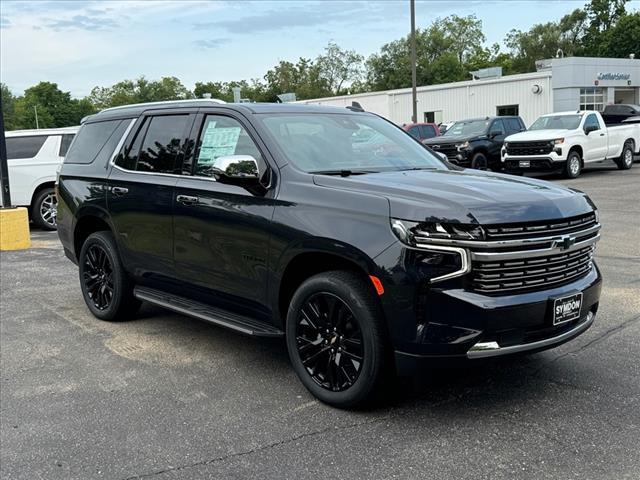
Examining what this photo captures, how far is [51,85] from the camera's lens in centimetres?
12375

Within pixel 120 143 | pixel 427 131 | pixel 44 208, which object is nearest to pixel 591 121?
pixel 427 131

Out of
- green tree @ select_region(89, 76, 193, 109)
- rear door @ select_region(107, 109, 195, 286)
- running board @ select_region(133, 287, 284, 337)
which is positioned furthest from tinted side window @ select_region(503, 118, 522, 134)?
green tree @ select_region(89, 76, 193, 109)

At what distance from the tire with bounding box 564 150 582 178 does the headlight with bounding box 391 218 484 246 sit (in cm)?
1644

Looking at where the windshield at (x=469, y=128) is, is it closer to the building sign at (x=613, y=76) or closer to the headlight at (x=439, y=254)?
the headlight at (x=439, y=254)

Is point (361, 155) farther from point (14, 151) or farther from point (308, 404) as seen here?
point (14, 151)

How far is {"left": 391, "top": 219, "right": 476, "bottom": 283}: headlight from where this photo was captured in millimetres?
3576

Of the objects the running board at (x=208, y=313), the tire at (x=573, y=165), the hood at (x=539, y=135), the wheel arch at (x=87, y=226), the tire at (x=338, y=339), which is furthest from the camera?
the tire at (x=573, y=165)

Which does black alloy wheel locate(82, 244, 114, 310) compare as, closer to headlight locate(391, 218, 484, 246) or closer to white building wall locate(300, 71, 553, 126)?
headlight locate(391, 218, 484, 246)

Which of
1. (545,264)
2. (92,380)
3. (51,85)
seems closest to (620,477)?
(545,264)

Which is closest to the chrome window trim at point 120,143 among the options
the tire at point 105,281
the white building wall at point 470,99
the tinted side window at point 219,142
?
the tire at point 105,281

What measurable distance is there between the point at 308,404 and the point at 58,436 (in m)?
1.47

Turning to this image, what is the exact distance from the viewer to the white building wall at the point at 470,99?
36.5 m

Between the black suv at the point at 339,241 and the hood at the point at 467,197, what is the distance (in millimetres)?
12

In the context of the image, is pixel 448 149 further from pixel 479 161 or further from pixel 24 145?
pixel 24 145
